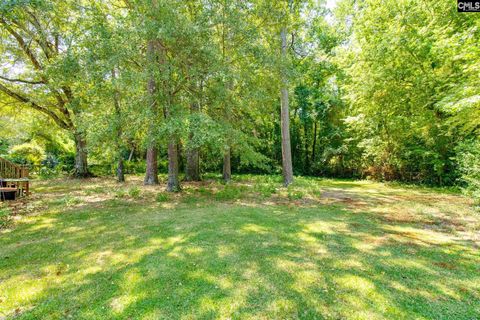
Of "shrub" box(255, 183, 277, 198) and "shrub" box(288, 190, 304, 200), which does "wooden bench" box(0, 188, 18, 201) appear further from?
"shrub" box(288, 190, 304, 200)

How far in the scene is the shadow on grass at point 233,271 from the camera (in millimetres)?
2453

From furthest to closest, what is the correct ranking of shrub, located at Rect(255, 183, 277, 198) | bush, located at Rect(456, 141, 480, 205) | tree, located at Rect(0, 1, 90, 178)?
tree, located at Rect(0, 1, 90, 178)
shrub, located at Rect(255, 183, 277, 198)
bush, located at Rect(456, 141, 480, 205)

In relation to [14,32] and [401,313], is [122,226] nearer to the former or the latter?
[401,313]

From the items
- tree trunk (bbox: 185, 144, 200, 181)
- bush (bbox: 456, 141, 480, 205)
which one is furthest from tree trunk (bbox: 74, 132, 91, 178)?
bush (bbox: 456, 141, 480, 205)

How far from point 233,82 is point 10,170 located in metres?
7.45

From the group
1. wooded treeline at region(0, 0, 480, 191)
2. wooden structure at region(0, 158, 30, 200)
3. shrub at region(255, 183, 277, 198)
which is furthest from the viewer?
shrub at region(255, 183, 277, 198)

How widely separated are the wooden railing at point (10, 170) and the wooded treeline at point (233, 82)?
2348mm

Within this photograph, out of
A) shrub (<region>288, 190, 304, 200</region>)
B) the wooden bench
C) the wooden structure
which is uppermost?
the wooden structure

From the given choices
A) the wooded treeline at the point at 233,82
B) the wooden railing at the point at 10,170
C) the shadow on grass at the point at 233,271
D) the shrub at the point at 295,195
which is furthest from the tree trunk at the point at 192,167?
the shadow on grass at the point at 233,271

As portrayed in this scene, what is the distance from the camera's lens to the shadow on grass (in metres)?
2.45

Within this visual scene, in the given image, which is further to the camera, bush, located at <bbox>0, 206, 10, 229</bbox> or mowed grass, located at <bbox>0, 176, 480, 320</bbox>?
bush, located at <bbox>0, 206, 10, 229</bbox>

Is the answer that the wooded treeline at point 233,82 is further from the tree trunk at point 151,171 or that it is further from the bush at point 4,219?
the bush at point 4,219

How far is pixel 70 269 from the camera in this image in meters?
3.23

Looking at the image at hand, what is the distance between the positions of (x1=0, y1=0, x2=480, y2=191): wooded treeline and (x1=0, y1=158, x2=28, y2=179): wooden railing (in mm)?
2348
